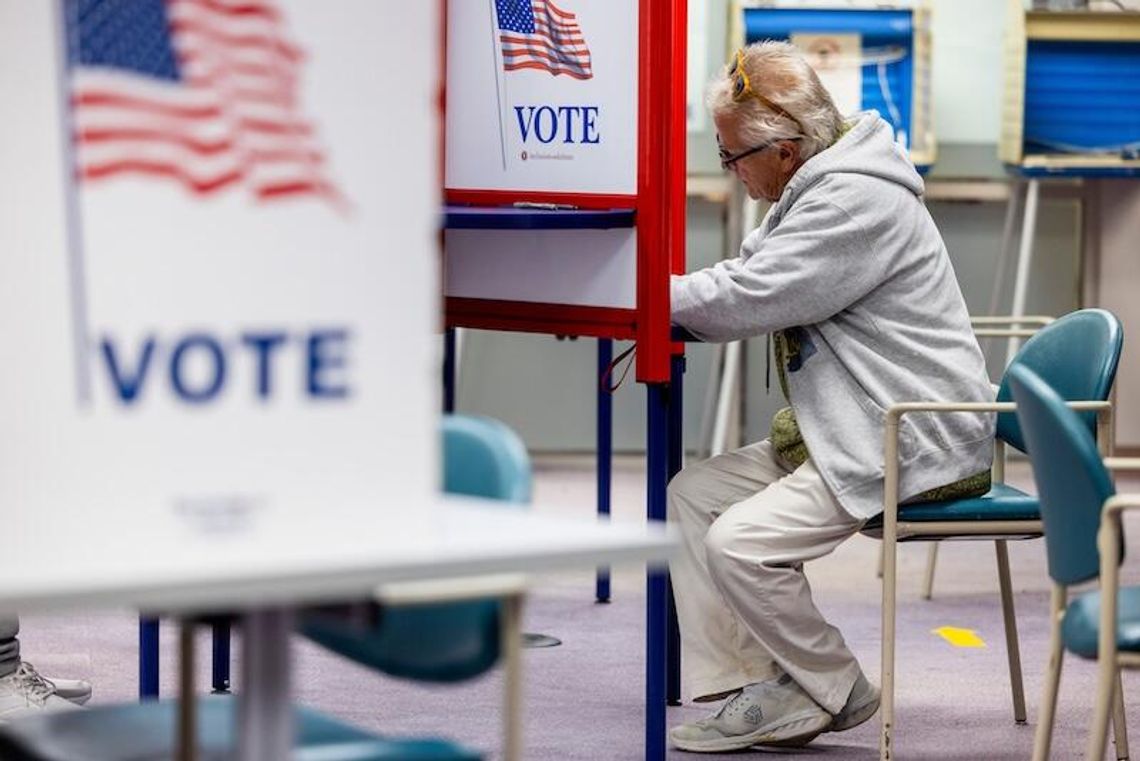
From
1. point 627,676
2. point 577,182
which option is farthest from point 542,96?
point 627,676

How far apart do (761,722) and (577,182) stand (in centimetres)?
98

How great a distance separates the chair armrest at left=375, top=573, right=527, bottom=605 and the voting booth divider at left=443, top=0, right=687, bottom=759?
1.46 m

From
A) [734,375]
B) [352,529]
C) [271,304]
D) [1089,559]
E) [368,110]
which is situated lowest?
[734,375]

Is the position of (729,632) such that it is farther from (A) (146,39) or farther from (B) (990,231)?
(B) (990,231)

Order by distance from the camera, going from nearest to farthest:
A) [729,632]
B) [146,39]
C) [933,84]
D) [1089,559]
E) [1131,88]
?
[146,39], [1089,559], [729,632], [1131,88], [933,84]

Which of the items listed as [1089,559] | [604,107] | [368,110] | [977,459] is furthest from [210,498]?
[977,459]

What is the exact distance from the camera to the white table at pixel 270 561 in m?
1.46

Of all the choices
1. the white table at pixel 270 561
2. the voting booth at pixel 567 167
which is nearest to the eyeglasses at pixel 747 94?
the voting booth at pixel 567 167

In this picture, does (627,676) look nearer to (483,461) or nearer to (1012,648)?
(1012,648)

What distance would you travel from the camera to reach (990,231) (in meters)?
6.71

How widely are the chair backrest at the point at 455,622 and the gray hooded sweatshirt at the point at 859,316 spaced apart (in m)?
1.20

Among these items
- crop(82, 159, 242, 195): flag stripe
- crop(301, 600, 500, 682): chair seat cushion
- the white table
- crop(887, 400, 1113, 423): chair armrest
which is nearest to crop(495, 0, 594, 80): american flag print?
crop(887, 400, 1113, 423): chair armrest

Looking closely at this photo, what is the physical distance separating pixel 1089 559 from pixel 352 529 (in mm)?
1167

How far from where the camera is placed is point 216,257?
5.07 ft
